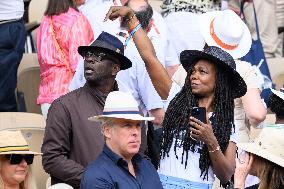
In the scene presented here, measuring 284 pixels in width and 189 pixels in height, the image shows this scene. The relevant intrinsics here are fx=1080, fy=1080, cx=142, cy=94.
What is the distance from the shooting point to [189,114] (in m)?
7.54

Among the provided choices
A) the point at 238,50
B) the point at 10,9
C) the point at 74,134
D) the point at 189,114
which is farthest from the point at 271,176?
the point at 10,9

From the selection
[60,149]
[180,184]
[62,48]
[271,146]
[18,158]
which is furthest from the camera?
[62,48]

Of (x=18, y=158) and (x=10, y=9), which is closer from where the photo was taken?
(x=18, y=158)

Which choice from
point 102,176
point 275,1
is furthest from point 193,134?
point 275,1

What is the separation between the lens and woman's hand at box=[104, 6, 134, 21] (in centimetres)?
777

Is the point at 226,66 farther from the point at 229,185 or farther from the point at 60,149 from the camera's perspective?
the point at 60,149

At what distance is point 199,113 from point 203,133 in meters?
0.14

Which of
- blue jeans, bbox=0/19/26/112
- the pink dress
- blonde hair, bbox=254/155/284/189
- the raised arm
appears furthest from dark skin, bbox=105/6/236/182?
blue jeans, bbox=0/19/26/112

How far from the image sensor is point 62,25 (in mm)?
9484

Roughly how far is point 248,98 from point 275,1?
457 cm

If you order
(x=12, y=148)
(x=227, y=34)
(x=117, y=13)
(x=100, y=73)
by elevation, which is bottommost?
→ (x=12, y=148)

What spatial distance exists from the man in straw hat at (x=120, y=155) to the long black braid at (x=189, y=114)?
1.72ft

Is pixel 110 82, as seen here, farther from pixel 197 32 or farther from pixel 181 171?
pixel 197 32

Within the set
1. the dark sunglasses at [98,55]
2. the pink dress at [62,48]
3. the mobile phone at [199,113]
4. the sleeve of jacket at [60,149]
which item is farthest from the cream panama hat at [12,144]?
the pink dress at [62,48]
